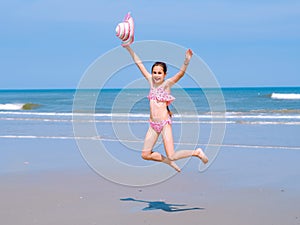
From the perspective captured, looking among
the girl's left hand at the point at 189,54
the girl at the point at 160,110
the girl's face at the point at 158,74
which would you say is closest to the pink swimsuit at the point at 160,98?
the girl at the point at 160,110

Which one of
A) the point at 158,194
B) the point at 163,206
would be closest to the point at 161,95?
the point at 163,206

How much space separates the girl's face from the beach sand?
6.20ft

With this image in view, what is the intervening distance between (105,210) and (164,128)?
147 centimetres

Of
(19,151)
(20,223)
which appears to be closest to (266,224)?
(20,223)

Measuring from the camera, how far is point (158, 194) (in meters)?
8.97

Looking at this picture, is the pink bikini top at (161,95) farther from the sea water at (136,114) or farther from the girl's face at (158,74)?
the sea water at (136,114)

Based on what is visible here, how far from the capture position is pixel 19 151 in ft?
46.2

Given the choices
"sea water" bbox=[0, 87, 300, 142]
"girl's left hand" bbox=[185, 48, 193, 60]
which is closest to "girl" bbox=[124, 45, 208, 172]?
"girl's left hand" bbox=[185, 48, 193, 60]

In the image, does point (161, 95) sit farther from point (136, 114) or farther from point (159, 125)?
point (136, 114)

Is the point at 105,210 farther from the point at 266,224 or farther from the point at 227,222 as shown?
the point at 266,224

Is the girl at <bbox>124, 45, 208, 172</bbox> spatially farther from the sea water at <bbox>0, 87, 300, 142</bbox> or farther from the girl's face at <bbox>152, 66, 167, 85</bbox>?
the sea water at <bbox>0, 87, 300, 142</bbox>

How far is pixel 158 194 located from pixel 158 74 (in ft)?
7.46

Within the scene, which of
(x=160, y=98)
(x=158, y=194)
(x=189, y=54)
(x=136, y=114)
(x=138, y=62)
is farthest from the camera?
(x=136, y=114)

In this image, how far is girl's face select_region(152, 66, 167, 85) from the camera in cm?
773
